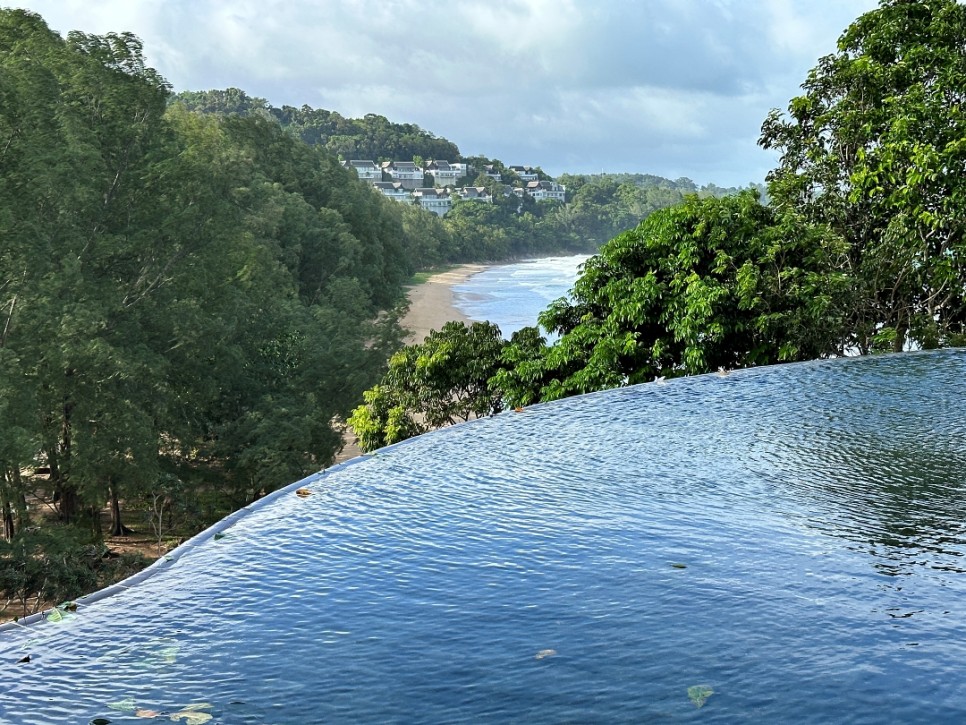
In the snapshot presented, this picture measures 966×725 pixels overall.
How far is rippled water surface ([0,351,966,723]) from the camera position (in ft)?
11.7

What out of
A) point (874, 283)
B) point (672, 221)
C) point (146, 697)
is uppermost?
point (672, 221)

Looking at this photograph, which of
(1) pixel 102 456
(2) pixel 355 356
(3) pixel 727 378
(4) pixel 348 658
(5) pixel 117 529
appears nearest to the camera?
(4) pixel 348 658

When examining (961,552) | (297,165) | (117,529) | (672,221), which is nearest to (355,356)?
(117,529)

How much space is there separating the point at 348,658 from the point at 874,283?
12838 mm

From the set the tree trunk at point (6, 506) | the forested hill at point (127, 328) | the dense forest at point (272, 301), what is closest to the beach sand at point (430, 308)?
the forested hill at point (127, 328)

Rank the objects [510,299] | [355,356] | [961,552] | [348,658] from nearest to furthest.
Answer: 1. [348,658]
2. [961,552]
3. [355,356]
4. [510,299]

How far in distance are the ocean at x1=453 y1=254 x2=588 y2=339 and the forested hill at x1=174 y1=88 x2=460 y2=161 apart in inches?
1886

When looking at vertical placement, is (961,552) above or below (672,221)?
below

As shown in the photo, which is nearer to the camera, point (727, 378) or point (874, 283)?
point (727, 378)

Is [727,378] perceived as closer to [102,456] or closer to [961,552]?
[961,552]

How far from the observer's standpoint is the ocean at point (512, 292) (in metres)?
44.9

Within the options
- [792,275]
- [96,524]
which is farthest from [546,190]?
[792,275]

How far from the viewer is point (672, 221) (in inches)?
537

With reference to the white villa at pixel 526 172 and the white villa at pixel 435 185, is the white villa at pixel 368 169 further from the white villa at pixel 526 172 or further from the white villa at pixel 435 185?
A: the white villa at pixel 526 172
